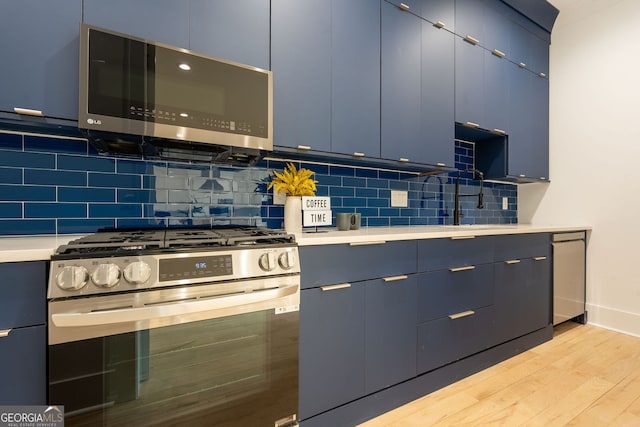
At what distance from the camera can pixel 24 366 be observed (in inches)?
37.4

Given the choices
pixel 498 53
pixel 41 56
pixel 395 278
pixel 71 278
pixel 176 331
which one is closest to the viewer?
pixel 71 278

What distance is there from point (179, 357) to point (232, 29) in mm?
1461

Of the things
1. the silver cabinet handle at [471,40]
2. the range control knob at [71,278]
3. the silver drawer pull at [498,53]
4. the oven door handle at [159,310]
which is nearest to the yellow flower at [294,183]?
the oven door handle at [159,310]

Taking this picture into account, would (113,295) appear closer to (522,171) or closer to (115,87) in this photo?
(115,87)

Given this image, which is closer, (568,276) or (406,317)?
(406,317)

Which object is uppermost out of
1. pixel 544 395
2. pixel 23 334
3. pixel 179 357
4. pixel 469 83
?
pixel 469 83

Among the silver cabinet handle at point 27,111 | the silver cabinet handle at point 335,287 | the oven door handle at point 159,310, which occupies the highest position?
the silver cabinet handle at point 27,111

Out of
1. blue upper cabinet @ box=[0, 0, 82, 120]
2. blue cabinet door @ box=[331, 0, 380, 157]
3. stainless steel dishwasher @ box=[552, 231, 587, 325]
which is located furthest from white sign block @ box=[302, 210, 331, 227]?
stainless steel dishwasher @ box=[552, 231, 587, 325]

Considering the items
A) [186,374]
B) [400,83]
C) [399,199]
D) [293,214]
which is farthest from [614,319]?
[186,374]

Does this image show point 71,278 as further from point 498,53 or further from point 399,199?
point 498,53

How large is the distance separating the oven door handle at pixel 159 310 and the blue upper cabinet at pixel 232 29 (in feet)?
3.72

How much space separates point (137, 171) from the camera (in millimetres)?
1617

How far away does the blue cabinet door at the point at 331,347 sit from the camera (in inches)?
56.3

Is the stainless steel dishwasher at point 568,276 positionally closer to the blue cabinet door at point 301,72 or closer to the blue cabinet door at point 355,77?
the blue cabinet door at point 355,77
